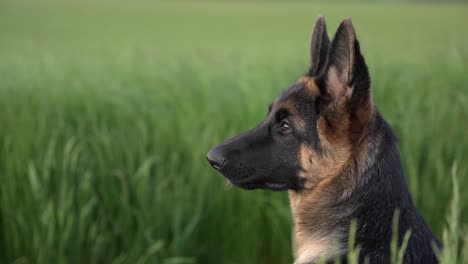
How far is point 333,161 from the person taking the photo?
101 inches

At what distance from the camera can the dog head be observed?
2514 millimetres

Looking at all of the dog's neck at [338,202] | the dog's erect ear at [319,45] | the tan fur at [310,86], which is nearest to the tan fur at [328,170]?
the dog's neck at [338,202]

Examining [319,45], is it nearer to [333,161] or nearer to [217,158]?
[333,161]

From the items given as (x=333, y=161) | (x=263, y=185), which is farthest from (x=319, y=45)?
(x=263, y=185)

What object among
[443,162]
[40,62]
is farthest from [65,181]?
[40,62]

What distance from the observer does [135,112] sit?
4.66 meters

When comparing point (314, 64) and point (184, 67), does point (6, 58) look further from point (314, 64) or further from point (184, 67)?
point (314, 64)

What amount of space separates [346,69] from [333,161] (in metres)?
0.43

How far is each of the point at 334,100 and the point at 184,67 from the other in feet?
13.1

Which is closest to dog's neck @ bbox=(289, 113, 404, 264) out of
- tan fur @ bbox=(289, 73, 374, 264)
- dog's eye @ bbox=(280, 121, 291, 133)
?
tan fur @ bbox=(289, 73, 374, 264)

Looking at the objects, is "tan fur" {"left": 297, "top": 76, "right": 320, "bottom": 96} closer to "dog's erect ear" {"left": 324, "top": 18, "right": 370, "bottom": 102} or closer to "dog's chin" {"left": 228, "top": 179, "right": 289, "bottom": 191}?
"dog's erect ear" {"left": 324, "top": 18, "right": 370, "bottom": 102}

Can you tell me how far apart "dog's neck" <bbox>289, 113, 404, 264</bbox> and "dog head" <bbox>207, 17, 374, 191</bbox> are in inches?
1.8

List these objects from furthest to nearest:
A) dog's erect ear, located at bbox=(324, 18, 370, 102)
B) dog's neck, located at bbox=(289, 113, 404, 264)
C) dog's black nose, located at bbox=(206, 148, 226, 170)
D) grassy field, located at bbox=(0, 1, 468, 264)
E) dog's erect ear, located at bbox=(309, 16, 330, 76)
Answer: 1. grassy field, located at bbox=(0, 1, 468, 264)
2. dog's erect ear, located at bbox=(309, 16, 330, 76)
3. dog's black nose, located at bbox=(206, 148, 226, 170)
4. dog's neck, located at bbox=(289, 113, 404, 264)
5. dog's erect ear, located at bbox=(324, 18, 370, 102)

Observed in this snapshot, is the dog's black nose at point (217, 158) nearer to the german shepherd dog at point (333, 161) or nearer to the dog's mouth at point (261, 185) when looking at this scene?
the german shepherd dog at point (333, 161)
